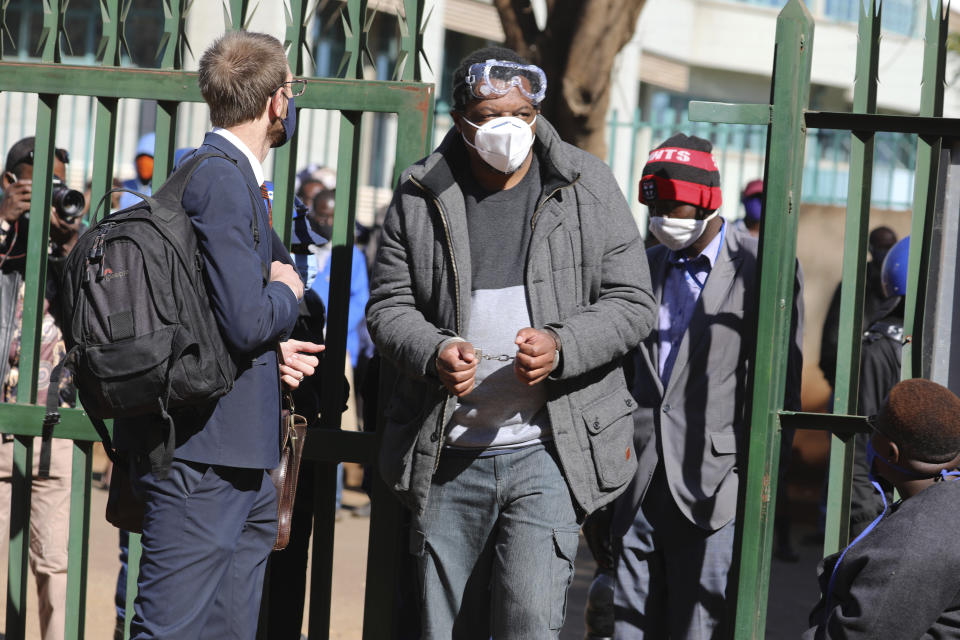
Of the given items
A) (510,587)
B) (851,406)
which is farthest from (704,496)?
(510,587)

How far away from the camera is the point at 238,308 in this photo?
279 cm

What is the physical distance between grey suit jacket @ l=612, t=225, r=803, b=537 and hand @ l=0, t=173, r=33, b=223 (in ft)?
7.34

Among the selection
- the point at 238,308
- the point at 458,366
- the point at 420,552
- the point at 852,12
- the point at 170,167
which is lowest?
the point at 420,552

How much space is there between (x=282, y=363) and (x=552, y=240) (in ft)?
2.69

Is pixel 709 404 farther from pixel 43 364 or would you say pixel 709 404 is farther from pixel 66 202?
pixel 43 364

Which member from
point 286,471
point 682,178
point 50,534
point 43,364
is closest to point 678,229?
point 682,178

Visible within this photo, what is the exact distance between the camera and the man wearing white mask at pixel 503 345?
3.03 meters

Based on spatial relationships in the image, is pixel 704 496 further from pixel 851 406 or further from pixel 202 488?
pixel 202 488

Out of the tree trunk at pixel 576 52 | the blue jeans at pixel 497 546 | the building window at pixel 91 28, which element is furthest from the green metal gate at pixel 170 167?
the building window at pixel 91 28

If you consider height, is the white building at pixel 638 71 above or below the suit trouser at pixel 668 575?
above

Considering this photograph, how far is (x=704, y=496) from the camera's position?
347 centimetres

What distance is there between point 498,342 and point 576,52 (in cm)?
554

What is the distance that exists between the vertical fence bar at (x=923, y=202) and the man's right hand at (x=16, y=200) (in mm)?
Answer: 2913

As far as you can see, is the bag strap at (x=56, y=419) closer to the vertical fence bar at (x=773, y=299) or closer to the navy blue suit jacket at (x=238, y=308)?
the navy blue suit jacket at (x=238, y=308)
